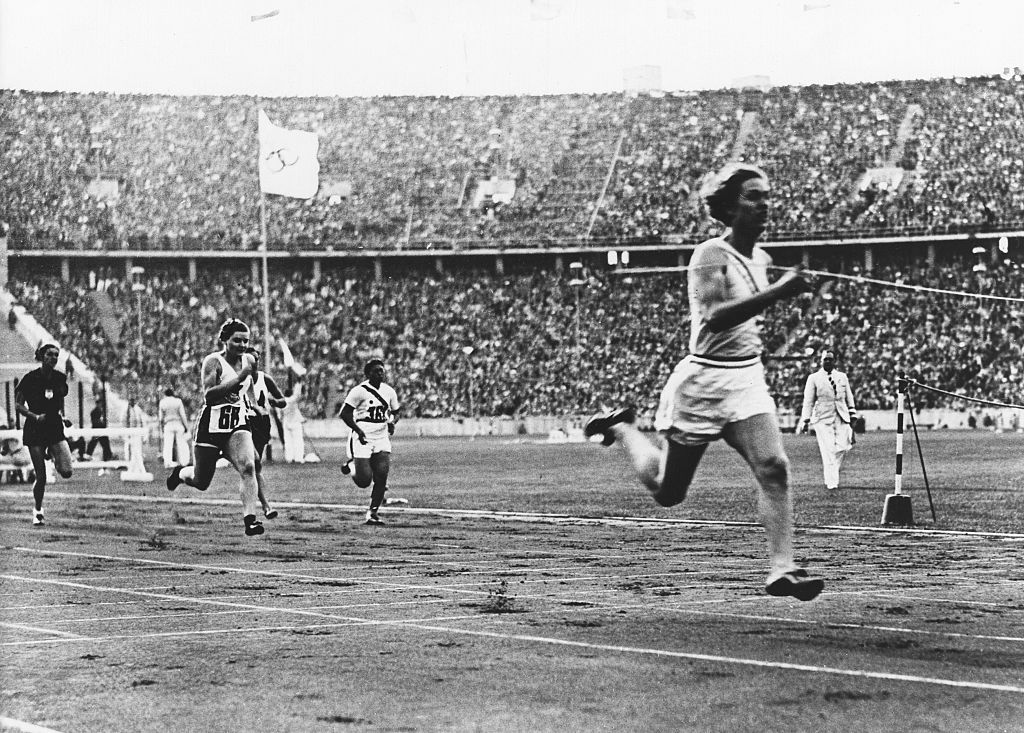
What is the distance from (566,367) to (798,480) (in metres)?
33.5

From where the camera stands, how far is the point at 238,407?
14.8m

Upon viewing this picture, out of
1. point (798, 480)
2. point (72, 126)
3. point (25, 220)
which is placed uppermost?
point (72, 126)

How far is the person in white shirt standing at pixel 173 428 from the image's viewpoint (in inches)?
1233

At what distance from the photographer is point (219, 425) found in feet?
48.3

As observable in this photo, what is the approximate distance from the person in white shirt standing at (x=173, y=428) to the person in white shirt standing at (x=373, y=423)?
14.3 metres

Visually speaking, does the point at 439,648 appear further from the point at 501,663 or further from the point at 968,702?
the point at 968,702

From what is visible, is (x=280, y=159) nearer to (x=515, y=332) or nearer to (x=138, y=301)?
(x=138, y=301)

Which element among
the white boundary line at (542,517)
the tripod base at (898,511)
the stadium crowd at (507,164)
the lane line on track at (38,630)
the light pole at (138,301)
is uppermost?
the stadium crowd at (507,164)

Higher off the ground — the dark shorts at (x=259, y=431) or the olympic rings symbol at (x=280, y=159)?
the olympic rings symbol at (x=280, y=159)

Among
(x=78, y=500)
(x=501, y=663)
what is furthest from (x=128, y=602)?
(x=78, y=500)

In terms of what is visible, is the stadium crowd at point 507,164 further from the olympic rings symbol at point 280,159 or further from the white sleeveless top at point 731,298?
the white sleeveless top at point 731,298

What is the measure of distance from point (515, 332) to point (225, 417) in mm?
45308

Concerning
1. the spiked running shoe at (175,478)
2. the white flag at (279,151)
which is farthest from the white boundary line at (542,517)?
the white flag at (279,151)

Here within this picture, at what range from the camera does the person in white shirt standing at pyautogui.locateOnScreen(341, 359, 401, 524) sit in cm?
1686
